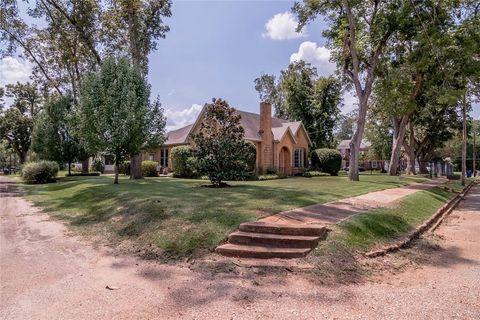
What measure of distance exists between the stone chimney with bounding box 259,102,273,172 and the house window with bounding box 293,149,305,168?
155 inches

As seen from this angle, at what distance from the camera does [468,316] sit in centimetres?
387

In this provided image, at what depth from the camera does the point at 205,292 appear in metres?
→ 4.54

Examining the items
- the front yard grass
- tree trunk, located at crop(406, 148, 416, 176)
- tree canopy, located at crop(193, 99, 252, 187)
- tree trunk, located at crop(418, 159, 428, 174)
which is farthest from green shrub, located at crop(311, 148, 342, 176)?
the front yard grass

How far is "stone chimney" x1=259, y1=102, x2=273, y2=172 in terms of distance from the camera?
26.4 m

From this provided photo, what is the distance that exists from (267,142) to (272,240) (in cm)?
2065

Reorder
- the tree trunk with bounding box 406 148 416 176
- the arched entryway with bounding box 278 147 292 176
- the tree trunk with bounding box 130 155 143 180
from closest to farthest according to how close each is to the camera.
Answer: the tree trunk with bounding box 130 155 143 180
the arched entryway with bounding box 278 147 292 176
the tree trunk with bounding box 406 148 416 176

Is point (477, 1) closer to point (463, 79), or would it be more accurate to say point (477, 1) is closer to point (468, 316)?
point (463, 79)

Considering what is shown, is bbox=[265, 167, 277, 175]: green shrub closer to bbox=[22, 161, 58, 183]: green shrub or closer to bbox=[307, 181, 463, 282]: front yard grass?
bbox=[22, 161, 58, 183]: green shrub

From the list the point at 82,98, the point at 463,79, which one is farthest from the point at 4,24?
the point at 463,79

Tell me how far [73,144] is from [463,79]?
2633 cm

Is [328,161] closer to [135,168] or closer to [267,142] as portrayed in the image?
[267,142]

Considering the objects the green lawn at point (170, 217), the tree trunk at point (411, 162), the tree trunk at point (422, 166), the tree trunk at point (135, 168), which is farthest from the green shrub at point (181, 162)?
the tree trunk at point (422, 166)

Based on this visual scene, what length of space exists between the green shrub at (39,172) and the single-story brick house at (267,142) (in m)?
6.42

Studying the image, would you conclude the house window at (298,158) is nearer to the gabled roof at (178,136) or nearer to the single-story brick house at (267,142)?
the single-story brick house at (267,142)
